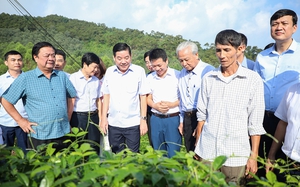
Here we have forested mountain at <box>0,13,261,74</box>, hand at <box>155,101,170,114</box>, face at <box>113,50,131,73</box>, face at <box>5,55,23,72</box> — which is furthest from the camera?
forested mountain at <box>0,13,261,74</box>

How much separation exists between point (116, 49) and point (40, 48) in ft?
3.29

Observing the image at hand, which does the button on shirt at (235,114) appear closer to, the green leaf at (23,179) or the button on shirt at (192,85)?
the button on shirt at (192,85)

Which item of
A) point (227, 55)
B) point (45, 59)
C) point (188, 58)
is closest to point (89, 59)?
point (45, 59)

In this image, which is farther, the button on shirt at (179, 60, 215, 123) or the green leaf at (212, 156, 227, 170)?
the button on shirt at (179, 60, 215, 123)

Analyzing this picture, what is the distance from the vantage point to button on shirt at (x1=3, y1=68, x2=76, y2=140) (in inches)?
106

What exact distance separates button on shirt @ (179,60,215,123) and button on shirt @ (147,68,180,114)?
0.32 m

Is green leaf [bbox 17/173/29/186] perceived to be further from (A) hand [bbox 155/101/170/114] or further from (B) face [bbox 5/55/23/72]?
(B) face [bbox 5/55/23/72]

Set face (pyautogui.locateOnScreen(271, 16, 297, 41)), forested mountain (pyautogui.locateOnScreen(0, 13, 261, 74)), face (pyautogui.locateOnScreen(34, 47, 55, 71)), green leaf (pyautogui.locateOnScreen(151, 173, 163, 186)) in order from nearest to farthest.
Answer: green leaf (pyautogui.locateOnScreen(151, 173, 163, 186)) < face (pyautogui.locateOnScreen(271, 16, 297, 41)) < face (pyautogui.locateOnScreen(34, 47, 55, 71)) < forested mountain (pyautogui.locateOnScreen(0, 13, 261, 74))

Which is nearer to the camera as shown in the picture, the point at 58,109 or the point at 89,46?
the point at 58,109

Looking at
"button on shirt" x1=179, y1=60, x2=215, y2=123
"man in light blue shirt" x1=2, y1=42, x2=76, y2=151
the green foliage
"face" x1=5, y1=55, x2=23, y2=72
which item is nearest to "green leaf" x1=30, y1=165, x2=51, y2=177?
the green foliage

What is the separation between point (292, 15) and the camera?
2.45 metres

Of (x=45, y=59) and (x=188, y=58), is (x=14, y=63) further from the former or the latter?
(x=188, y=58)

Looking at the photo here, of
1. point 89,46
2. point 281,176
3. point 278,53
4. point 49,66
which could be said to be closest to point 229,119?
point 281,176

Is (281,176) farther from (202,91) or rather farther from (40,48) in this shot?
(40,48)
